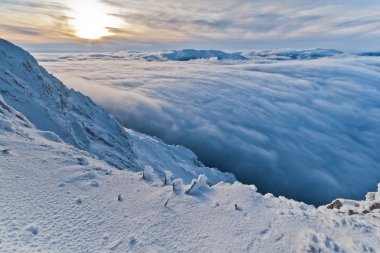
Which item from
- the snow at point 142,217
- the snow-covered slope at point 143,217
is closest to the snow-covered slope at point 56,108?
the snow at point 142,217

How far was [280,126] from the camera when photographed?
193250mm

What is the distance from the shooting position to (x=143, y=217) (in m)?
7.36

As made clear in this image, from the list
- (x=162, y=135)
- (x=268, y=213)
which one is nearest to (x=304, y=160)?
(x=162, y=135)

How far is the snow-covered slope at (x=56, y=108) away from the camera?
937 inches

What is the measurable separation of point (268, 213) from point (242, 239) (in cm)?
157

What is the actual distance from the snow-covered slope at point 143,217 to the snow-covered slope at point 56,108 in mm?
15205

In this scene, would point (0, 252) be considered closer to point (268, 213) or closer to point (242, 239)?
point (242, 239)

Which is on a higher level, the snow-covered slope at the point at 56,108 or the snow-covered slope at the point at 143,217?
the snow-covered slope at the point at 143,217

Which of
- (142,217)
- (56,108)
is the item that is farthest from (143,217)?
(56,108)

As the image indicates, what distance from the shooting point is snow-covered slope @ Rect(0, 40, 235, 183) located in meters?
23.8

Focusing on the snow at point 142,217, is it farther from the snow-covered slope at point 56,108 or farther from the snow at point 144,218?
the snow-covered slope at point 56,108

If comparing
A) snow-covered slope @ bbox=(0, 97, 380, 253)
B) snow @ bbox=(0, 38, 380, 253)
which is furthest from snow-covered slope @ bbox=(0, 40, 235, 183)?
snow-covered slope @ bbox=(0, 97, 380, 253)

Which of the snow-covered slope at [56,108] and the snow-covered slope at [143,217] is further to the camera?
the snow-covered slope at [56,108]

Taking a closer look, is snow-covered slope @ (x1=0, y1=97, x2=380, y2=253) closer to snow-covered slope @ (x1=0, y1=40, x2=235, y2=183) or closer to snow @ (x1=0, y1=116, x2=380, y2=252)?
snow @ (x1=0, y1=116, x2=380, y2=252)
